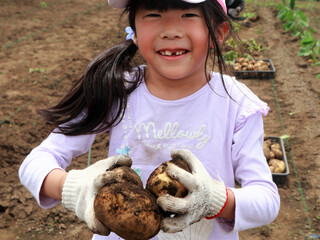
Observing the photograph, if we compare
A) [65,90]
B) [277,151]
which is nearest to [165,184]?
[277,151]

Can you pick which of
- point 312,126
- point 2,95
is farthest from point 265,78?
A: point 2,95

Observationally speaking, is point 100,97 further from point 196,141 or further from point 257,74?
point 257,74

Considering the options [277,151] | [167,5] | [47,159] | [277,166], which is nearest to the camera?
[167,5]

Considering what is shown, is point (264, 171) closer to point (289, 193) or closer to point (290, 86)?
point (289, 193)

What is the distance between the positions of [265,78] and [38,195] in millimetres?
4332

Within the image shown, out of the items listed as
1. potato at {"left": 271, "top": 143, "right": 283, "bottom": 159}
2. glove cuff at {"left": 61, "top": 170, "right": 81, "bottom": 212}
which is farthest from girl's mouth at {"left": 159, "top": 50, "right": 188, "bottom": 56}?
potato at {"left": 271, "top": 143, "right": 283, "bottom": 159}

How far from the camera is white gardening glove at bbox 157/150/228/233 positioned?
1046mm

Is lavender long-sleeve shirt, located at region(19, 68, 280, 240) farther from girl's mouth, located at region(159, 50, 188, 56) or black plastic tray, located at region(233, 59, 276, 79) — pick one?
black plastic tray, located at region(233, 59, 276, 79)

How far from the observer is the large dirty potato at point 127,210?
108 centimetres

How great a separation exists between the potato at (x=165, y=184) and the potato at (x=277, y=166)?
2.15m

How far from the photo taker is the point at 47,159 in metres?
1.31

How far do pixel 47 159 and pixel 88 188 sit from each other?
9.5 inches

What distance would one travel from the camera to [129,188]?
112 centimetres

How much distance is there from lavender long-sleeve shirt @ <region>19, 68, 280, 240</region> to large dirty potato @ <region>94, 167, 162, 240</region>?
24 cm
